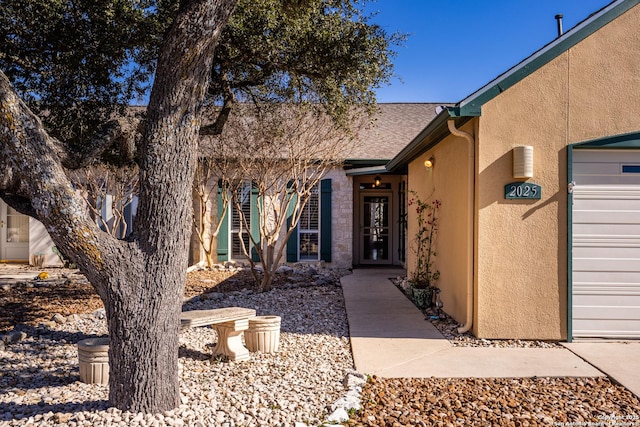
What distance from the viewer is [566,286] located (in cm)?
591

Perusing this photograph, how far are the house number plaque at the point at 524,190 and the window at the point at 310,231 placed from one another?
7.84 m

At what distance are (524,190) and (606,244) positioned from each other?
1250 millimetres

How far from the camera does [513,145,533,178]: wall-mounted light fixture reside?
5743 mm

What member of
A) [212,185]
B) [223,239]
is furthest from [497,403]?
[212,185]

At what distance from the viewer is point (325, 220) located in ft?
43.3

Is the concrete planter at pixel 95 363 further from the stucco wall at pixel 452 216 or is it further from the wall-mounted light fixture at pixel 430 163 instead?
the wall-mounted light fixture at pixel 430 163

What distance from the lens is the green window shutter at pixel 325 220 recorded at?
13.1 meters

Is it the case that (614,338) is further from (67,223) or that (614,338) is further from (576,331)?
(67,223)

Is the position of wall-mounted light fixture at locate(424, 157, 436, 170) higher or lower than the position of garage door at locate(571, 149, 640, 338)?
higher

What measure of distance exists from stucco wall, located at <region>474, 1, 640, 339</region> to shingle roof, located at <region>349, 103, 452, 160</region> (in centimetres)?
636

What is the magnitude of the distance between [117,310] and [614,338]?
5613 mm

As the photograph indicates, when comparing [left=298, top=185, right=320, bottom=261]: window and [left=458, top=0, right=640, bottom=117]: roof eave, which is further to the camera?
[left=298, top=185, right=320, bottom=261]: window

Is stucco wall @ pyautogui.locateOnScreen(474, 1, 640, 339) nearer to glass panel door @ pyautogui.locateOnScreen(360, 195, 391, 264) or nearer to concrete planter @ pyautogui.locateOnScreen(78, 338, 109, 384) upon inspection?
concrete planter @ pyautogui.locateOnScreen(78, 338, 109, 384)

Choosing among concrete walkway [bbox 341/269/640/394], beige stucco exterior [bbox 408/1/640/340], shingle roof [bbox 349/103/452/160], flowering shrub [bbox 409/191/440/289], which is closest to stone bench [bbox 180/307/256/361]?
concrete walkway [bbox 341/269/640/394]
